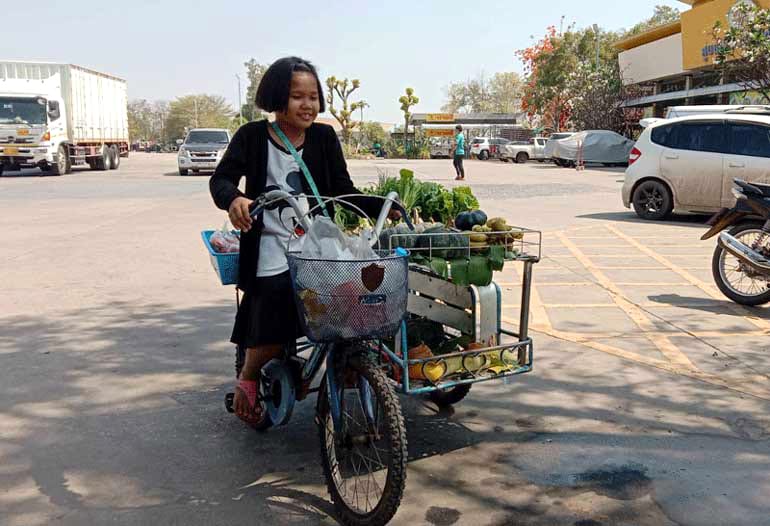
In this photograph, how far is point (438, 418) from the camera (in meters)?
4.13

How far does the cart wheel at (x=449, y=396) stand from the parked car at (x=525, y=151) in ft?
122

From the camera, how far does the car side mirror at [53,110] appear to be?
24531 millimetres

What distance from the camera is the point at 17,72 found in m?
25.3

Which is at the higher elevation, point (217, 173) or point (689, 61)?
point (689, 61)

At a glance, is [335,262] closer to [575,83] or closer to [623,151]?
[623,151]

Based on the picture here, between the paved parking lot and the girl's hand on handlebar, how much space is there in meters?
1.17

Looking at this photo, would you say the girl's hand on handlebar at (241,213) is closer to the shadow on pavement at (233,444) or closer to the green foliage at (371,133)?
the shadow on pavement at (233,444)

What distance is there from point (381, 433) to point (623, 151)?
32773mm

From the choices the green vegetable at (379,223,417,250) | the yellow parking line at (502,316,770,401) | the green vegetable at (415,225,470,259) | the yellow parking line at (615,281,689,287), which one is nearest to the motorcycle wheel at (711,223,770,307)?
the yellow parking line at (615,281,689,287)

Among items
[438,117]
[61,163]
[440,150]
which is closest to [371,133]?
[438,117]

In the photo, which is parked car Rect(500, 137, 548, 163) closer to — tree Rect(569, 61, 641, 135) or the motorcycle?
tree Rect(569, 61, 641, 135)

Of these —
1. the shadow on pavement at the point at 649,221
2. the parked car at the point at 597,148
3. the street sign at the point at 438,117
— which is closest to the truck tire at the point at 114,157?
the parked car at the point at 597,148

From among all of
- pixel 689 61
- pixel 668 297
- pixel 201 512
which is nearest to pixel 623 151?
pixel 689 61

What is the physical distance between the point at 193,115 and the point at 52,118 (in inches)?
3206
